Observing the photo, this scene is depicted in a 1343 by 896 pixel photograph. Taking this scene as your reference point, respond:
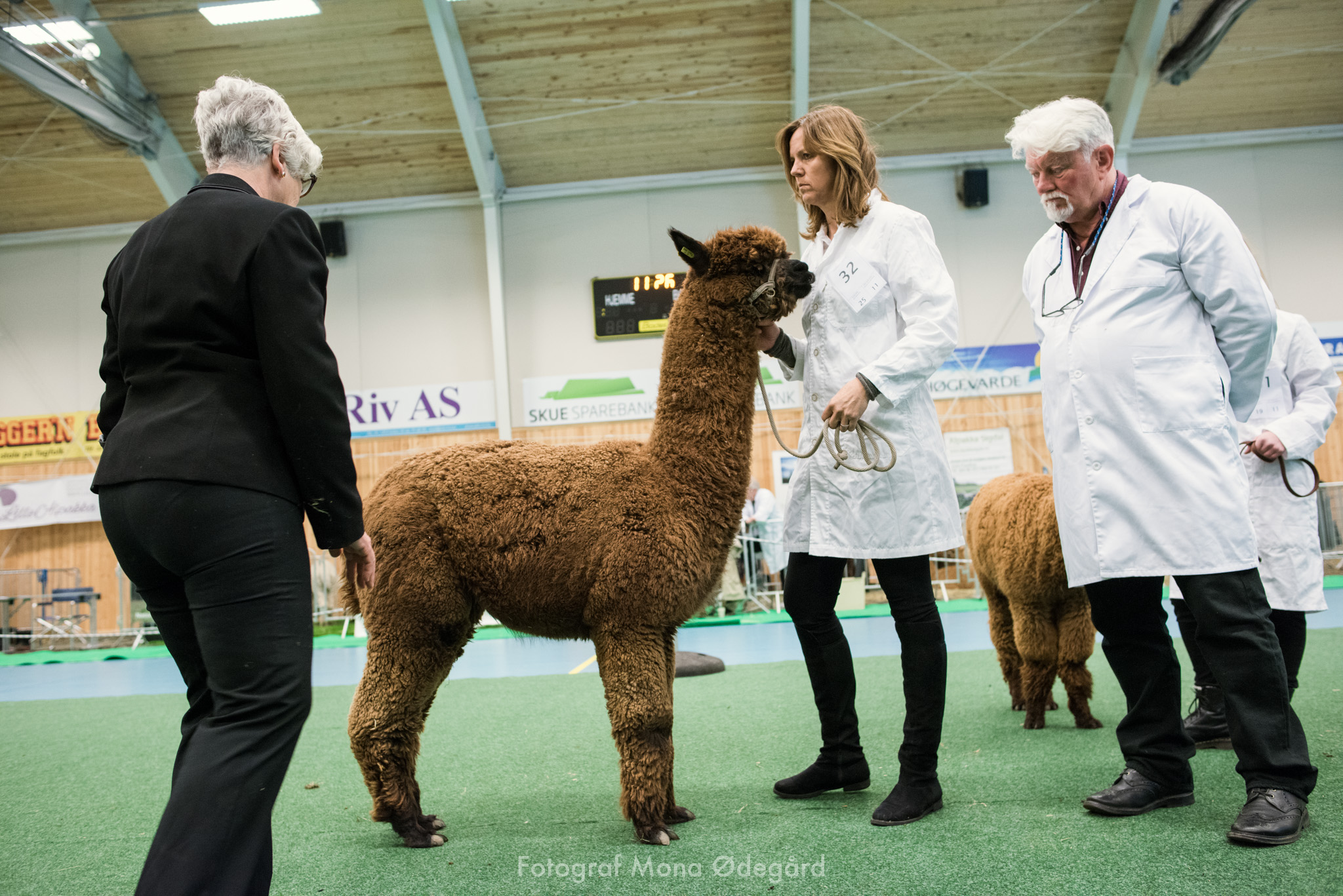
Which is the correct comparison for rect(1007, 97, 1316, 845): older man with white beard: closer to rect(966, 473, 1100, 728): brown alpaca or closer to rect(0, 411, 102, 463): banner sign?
rect(966, 473, 1100, 728): brown alpaca

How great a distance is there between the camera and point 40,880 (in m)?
2.29

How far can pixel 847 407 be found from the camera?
238 centimetres

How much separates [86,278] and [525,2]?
27.8 ft

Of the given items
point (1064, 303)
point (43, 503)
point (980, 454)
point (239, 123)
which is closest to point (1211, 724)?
point (1064, 303)

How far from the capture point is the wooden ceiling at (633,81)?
11000mm

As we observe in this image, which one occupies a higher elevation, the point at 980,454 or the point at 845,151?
the point at 845,151

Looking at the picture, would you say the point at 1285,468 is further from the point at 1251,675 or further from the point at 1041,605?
the point at 1251,675

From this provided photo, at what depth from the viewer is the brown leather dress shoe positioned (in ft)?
6.72

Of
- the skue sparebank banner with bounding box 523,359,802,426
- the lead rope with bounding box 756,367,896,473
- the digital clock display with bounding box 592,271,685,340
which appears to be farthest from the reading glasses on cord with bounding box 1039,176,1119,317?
A: the digital clock display with bounding box 592,271,685,340

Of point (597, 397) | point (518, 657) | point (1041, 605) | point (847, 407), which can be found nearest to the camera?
point (847, 407)

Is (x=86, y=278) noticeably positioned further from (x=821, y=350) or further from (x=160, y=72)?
(x=821, y=350)

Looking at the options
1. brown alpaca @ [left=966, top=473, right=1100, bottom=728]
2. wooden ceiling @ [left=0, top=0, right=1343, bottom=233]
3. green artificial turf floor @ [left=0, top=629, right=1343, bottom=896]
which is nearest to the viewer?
green artificial turf floor @ [left=0, top=629, right=1343, bottom=896]

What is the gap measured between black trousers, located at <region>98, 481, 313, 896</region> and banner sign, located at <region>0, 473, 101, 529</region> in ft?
45.9

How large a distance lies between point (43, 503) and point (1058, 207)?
1513 centimetres
